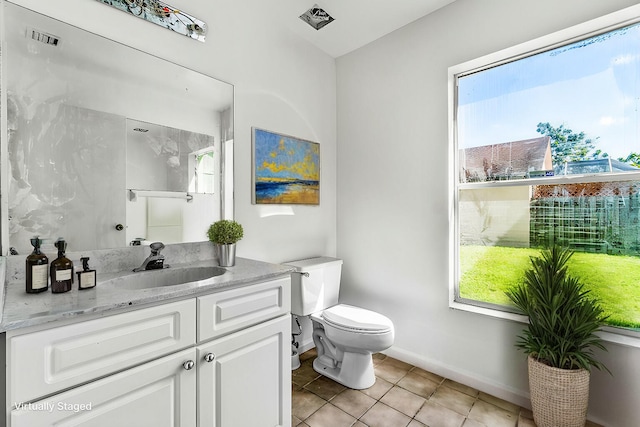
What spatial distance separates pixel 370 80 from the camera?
242cm

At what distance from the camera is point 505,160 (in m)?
→ 1.90

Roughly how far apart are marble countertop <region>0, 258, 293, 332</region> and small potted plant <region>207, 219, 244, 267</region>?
228 millimetres

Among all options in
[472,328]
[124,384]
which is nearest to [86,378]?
[124,384]

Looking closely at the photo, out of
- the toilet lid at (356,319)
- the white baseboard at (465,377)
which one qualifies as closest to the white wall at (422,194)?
the white baseboard at (465,377)

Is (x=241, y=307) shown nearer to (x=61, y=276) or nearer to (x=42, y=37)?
(x=61, y=276)

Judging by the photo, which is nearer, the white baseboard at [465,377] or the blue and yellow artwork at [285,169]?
the white baseboard at [465,377]

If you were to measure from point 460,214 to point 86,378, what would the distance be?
2.11 m

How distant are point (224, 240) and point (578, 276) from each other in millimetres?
1961

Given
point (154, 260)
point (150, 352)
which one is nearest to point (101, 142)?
point (154, 260)

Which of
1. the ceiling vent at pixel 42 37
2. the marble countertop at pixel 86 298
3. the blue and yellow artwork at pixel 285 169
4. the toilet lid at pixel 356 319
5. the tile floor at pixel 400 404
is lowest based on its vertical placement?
the tile floor at pixel 400 404

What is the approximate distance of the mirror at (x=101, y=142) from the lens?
1.20 m

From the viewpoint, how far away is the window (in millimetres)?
1525

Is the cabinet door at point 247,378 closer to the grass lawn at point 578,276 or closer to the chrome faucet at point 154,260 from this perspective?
the chrome faucet at point 154,260

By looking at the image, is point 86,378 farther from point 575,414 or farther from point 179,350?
point 575,414
